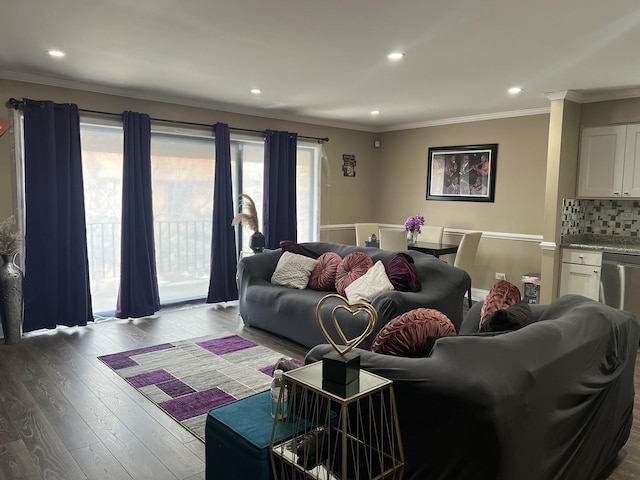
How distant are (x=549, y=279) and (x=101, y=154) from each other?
5041 mm

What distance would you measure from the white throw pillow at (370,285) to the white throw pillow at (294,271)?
68 centimetres

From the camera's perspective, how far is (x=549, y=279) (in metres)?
5.09

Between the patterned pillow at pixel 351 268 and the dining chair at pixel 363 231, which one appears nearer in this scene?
the patterned pillow at pixel 351 268

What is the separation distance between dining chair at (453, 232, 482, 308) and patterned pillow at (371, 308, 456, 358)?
376cm

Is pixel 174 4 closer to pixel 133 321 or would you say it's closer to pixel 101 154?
pixel 101 154

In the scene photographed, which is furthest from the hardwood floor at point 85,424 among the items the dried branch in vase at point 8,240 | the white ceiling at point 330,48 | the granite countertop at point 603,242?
the white ceiling at point 330,48

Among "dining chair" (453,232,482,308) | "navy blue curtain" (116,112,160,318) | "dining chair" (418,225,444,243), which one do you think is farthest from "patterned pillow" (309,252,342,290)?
"dining chair" (418,225,444,243)

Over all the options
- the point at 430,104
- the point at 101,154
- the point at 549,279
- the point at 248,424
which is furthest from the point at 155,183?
the point at 549,279

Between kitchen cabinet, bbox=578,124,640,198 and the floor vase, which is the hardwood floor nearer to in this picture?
the floor vase

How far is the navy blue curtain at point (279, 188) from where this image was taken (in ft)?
20.6

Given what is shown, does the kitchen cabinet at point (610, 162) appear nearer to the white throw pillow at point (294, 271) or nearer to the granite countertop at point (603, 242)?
the granite countertop at point (603, 242)

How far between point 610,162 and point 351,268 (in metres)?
3.01

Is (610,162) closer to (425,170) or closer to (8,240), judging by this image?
(425,170)

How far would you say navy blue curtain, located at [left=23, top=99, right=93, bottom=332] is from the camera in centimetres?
445
